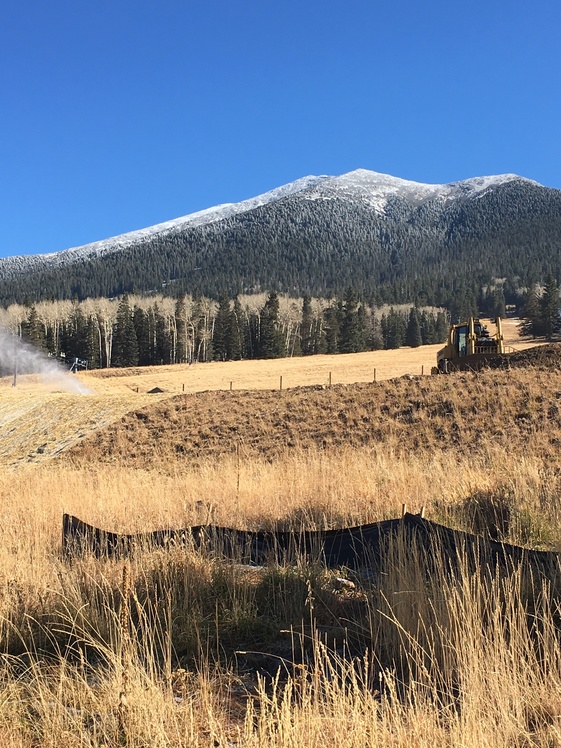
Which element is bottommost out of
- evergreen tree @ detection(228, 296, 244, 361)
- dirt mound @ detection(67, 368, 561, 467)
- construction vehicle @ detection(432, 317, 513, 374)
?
dirt mound @ detection(67, 368, 561, 467)

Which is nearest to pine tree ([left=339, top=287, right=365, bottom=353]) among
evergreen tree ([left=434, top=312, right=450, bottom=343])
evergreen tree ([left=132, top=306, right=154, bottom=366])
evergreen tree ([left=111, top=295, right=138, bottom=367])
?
evergreen tree ([left=434, top=312, right=450, bottom=343])

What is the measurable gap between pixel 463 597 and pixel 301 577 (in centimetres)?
151

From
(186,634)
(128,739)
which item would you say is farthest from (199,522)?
(128,739)

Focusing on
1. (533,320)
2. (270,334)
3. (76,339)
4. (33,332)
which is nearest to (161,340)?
(76,339)

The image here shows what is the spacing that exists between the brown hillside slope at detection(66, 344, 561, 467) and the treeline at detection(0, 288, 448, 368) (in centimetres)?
6233

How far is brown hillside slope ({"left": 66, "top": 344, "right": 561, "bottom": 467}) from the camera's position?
744 inches

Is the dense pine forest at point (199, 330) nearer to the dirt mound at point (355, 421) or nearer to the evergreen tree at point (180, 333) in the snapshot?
the evergreen tree at point (180, 333)

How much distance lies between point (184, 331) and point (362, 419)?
237ft

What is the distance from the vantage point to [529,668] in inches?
118

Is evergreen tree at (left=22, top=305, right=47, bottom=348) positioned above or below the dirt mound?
above

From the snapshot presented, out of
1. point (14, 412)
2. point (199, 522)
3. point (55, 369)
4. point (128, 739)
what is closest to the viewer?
point (128, 739)

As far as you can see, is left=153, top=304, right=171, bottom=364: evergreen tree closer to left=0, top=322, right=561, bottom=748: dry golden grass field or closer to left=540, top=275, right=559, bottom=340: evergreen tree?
left=540, top=275, right=559, bottom=340: evergreen tree

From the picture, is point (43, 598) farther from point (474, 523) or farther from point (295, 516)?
point (474, 523)

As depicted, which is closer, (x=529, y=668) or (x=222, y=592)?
(x=529, y=668)
